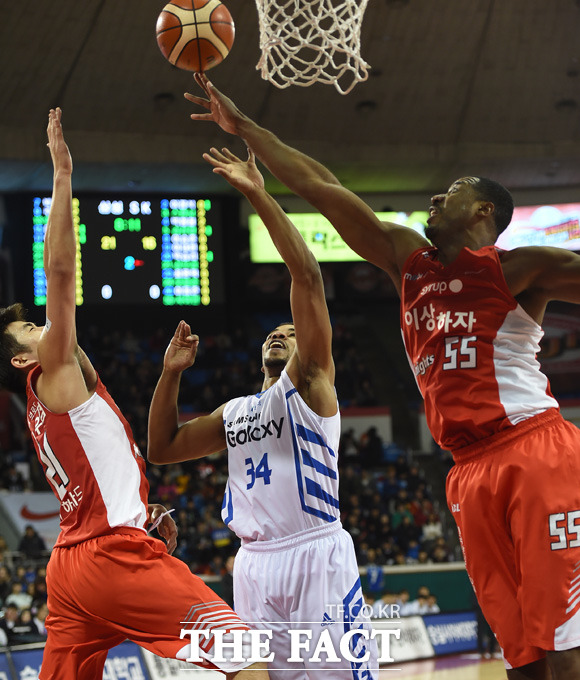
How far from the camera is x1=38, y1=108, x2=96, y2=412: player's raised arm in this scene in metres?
3.66

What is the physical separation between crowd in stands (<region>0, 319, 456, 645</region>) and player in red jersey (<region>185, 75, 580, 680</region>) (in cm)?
757

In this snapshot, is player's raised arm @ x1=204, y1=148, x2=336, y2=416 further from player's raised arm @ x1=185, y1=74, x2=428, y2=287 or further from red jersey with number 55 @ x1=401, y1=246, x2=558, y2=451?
red jersey with number 55 @ x1=401, y1=246, x2=558, y2=451

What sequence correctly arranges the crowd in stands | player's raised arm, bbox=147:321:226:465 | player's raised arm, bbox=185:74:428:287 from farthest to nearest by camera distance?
the crowd in stands
player's raised arm, bbox=147:321:226:465
player's raised arm, bbox=185:74:428:287

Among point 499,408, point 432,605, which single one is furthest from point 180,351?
point 432,605

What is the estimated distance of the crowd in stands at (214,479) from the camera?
1242 centimetres

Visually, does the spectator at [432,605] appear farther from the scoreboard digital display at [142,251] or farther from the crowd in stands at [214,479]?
the scoreboard digital display at [142,251]

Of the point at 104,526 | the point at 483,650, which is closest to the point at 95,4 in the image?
the point at 483,650

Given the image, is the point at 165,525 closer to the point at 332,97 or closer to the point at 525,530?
the point at 525,530

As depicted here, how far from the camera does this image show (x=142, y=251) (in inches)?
652

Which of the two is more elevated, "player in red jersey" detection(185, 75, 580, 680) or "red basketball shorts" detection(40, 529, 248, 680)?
"player in red jersey" detection(185, 75, 580, 680)

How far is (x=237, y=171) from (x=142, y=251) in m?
12.8

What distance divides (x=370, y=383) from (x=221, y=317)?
374 centimetres

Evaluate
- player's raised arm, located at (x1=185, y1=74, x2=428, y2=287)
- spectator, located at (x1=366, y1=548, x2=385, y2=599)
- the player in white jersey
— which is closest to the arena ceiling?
spectator, located at (x1=366, y1=548, x2=385, y2=599)

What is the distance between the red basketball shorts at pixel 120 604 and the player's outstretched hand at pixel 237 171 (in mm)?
1594
